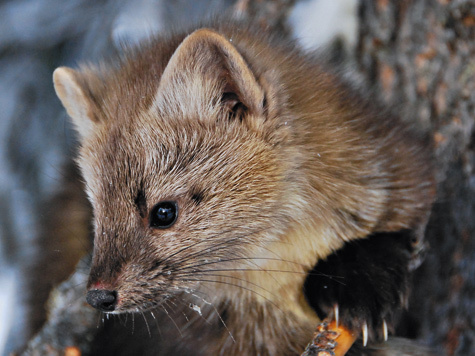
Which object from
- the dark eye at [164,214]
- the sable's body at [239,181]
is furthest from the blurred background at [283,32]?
the dark eye at [164,214]

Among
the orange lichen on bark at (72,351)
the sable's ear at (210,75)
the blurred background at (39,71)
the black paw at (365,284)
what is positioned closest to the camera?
the sable's ear at (210,75)

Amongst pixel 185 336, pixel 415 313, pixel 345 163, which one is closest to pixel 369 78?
pixel 345 163

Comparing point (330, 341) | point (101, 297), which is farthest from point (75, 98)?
point (330, 341)

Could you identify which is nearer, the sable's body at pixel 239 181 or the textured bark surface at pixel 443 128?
the sable's body at pixel 239 181

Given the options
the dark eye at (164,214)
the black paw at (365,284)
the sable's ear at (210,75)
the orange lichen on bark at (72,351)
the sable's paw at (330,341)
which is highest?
the sable's ear at (210,75)

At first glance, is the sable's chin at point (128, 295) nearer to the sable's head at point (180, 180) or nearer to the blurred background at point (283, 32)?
the sable's head at point (180, 180)

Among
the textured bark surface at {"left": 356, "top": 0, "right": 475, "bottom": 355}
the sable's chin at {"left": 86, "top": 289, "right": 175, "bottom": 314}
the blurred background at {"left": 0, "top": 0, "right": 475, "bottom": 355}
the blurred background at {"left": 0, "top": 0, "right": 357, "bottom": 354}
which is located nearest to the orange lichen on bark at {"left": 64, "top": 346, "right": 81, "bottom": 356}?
the blurred background at {"left": 0, "top": 0, "right": 475, "bottom": 355}

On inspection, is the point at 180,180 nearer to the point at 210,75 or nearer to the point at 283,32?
the point at 210,75
